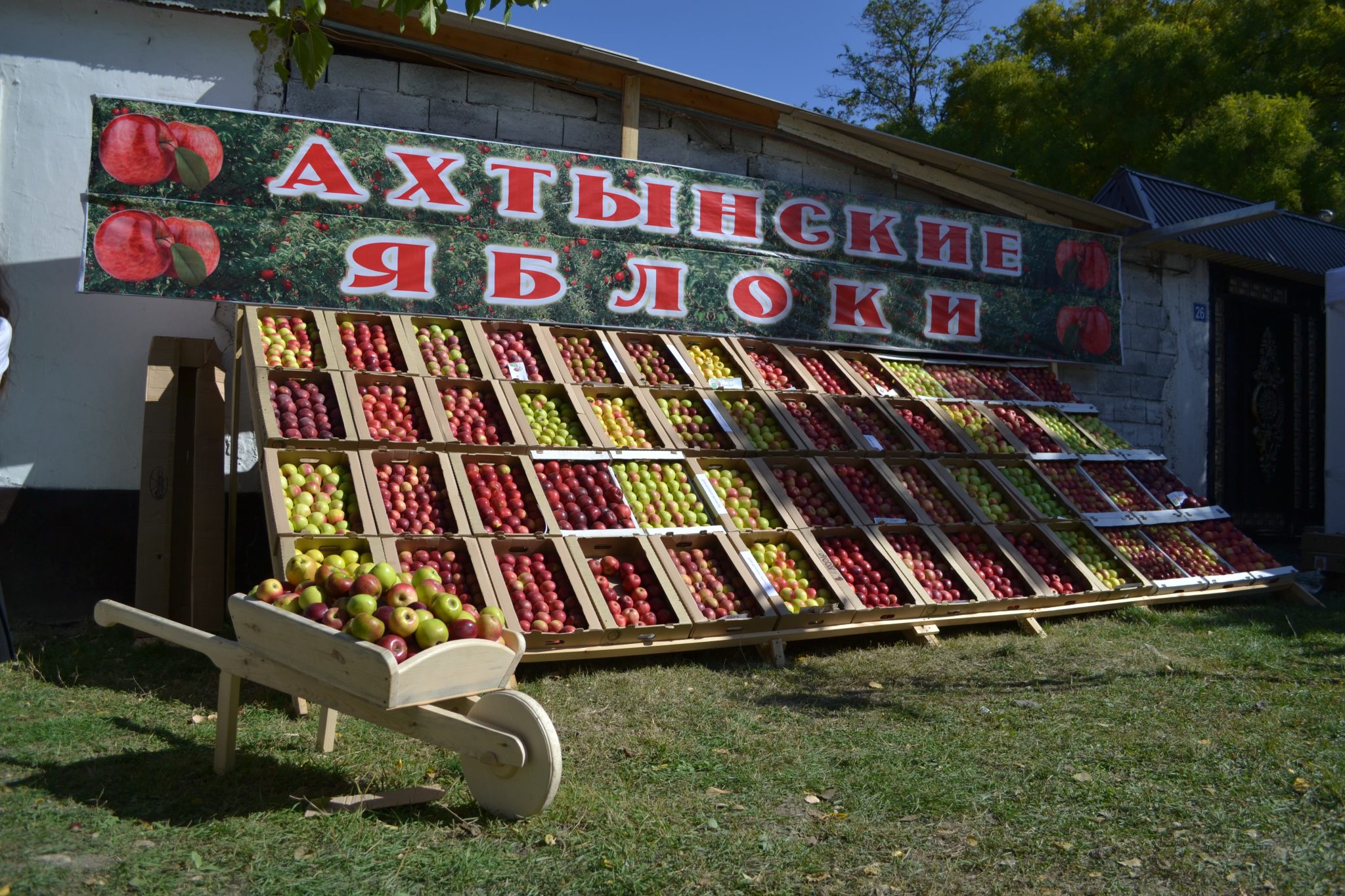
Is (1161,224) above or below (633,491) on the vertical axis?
above

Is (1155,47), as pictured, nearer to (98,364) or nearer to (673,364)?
(673,364)

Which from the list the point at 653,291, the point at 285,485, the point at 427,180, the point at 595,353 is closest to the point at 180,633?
the point at 285,485

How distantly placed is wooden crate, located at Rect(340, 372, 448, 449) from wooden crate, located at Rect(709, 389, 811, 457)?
2.15m

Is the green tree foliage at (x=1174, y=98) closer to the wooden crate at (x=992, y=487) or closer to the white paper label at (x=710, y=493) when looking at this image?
the wooden crate at (x=992, y=487)

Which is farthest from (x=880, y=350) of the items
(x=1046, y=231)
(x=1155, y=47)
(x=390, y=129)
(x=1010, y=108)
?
(x=1010, y=108)

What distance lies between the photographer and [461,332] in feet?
23.7

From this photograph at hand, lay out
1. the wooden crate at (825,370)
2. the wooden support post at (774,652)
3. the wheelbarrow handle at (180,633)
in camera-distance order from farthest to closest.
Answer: the wooden crate at (825,370) → the wooden support post at (774,652) → the wheelbarrow handle at (180,633)

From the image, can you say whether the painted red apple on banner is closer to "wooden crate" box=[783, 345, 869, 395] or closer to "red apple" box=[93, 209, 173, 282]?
"red apple" box=[93, 209, 173, 282]

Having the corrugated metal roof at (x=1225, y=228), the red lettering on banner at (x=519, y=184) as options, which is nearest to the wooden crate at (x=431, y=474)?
the red lettering on banner at (x=519, y=184)

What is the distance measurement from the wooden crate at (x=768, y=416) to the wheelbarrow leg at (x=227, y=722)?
13.3 ft

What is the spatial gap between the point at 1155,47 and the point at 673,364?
13726 millimetres

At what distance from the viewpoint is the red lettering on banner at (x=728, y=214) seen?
8297mm

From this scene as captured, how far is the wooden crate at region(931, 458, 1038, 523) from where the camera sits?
24.8ft

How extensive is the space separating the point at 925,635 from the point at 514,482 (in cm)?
289
